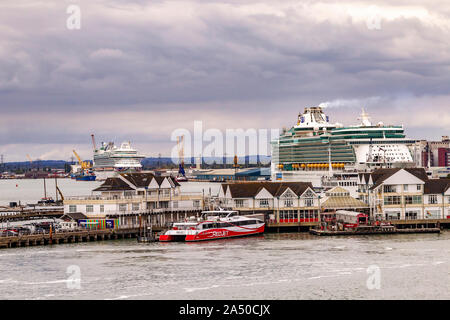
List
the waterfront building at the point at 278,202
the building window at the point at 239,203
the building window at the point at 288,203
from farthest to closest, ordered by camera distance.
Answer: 1. the building window at the point at 239,203
2. the building window at the point at 288,203
3. the waterfront building at the point at 278,202

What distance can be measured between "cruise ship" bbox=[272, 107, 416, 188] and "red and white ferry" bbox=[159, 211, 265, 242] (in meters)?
59.7

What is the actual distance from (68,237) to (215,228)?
47.6ft

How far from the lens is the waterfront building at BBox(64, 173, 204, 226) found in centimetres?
8106

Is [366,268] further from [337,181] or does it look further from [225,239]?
[337,181]

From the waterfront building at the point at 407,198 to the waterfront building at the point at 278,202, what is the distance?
283 inches

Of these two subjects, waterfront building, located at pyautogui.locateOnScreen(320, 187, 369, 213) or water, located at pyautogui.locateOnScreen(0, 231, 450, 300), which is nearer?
water, located at pyautogui.locateOnScreen(0, 231, 450, 300)

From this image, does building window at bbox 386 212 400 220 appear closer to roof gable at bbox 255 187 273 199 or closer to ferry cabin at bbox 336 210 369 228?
ferry cabin at bbox 336 210 369 228

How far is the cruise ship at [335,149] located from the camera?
146150 millimetres

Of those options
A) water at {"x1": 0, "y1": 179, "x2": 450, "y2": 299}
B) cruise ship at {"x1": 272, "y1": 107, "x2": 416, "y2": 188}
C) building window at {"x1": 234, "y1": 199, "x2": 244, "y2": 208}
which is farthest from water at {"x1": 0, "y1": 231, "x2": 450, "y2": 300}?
cruise ship at {"x1": 272, "y1": 107, "x2": 416, "y2": 188}

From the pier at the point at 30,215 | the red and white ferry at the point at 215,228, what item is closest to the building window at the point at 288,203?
the red and white ferry at the point at 215,228

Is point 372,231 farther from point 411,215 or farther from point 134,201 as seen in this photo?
point 134,201

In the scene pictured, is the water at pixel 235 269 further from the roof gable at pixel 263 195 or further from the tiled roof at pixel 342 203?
the tiled roof at pixel 342 203
